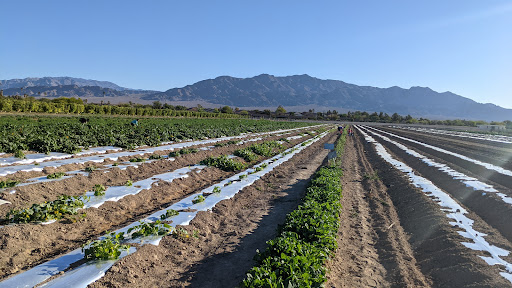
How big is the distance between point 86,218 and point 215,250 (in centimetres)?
357

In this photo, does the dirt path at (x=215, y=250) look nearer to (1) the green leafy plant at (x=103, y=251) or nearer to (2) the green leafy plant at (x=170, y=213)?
(1) the green leafy plant at (x=103, y=251)

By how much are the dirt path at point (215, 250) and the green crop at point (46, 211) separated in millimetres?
2716

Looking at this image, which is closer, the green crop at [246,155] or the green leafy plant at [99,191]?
the green leafy plant at [99,191]

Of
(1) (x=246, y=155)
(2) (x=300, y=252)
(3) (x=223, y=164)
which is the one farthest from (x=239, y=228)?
(1) (x=246, y=155)

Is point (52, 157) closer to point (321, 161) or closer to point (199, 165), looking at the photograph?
point (199, 165)

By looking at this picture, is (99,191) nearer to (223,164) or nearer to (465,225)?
(223,164)

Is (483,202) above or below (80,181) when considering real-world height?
above

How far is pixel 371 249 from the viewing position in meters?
7.60

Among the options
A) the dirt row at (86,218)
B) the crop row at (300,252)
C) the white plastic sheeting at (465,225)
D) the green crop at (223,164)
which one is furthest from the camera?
the green crop at (223,164)

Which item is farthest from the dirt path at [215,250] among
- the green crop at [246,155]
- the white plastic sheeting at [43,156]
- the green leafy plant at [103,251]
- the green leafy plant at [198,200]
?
the white plastic sheeting at [43,156]

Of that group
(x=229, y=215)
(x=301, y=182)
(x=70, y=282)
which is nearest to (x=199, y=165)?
(x=301, y=182)

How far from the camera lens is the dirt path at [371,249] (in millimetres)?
6172

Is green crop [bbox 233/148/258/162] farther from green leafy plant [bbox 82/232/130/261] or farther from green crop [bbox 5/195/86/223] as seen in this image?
green leafy plant [bbox 82/232/130/261]

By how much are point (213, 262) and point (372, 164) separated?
1643 centimetres
